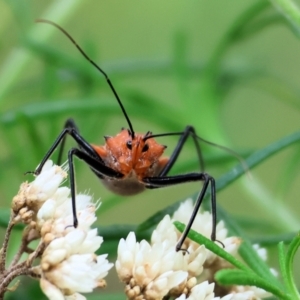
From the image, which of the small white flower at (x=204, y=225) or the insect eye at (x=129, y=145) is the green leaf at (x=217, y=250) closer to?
the small white flower at (x=204, y=225)

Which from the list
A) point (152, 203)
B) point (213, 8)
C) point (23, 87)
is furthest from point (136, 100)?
point (213, 8)

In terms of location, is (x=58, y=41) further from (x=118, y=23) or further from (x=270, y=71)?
(x=270, y=71)

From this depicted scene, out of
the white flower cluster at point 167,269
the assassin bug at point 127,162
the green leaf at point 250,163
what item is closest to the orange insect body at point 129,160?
the assassin bug at point 127,162

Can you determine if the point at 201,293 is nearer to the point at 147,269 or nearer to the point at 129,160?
the point at 147,269

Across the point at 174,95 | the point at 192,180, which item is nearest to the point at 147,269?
the point at 192,180

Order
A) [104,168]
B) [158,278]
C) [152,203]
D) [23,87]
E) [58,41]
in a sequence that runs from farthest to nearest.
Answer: [58,41] < [152,203] < [23,87] < [104,168] < [158,278]

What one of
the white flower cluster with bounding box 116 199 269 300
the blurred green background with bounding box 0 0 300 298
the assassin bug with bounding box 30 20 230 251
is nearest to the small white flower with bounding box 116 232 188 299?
the white flower cluster with bounding box 116 199 269 300
